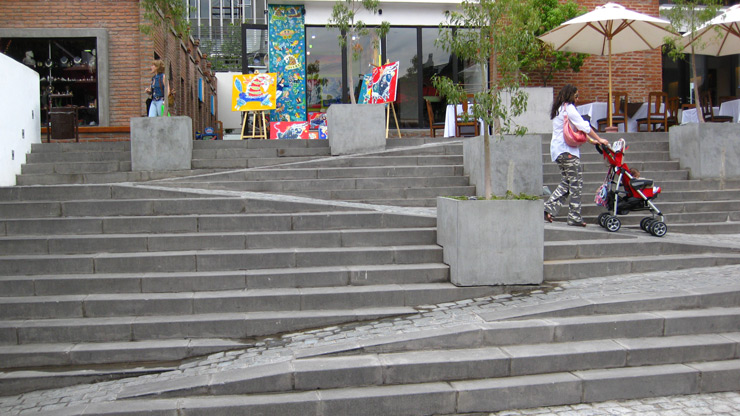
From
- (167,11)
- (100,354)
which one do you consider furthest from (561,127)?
(167,11)

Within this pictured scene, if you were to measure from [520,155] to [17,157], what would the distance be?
7.47m

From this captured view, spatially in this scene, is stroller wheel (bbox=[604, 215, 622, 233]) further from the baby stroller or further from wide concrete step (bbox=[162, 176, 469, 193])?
wide concrete step (bbox=[162, 176, 469, 193])

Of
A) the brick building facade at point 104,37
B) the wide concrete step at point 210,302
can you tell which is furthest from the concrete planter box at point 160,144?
the brick building facade at point 104,37

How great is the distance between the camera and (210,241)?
6.96 m

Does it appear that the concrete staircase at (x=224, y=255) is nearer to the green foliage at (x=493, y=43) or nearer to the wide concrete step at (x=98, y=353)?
the wide concrete step at (x=98, y=353)

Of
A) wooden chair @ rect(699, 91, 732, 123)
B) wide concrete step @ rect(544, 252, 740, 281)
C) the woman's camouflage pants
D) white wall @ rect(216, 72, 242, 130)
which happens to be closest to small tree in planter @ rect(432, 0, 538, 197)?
wide concrete step @ rect(544, 252, 740, 281)

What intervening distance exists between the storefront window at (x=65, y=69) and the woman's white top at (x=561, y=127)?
432 inches

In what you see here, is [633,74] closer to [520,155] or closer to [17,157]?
[520,155]

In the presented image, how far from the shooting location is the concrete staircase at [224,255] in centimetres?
566

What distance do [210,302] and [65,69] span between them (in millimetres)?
10938

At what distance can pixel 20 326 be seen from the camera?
5.65 m

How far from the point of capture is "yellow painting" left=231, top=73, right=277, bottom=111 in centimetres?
1302

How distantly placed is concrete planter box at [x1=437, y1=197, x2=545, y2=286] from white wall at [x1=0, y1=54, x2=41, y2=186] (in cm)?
676

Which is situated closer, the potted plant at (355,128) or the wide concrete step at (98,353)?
the wide concrete step at (98,353)
